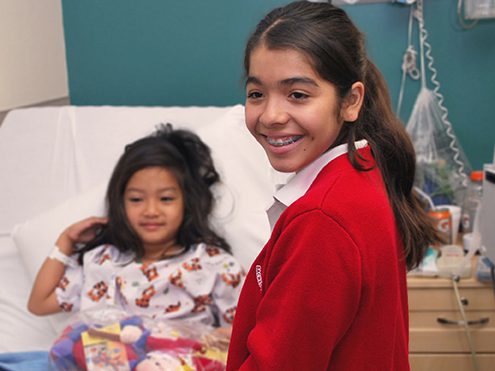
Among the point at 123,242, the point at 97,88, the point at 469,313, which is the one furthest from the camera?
the point at 97,88

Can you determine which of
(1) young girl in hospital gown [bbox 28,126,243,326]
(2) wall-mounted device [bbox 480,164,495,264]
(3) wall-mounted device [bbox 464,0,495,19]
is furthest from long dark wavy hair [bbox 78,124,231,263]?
(3) wall-mounted device [bbox 464,0,495,19]

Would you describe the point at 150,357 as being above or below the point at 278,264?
below

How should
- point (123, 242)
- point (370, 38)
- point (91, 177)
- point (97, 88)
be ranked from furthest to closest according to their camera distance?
point (97, 88) < point (370, 38) < point (91, 177) < point (123, 242)

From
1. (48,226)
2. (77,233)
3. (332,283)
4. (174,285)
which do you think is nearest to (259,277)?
(332,283)

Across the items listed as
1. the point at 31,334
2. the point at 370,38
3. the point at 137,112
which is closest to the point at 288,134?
the point at 31,334

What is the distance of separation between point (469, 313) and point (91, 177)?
3.86 ft

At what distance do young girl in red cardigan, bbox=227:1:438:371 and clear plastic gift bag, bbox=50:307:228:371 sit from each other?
0.49m

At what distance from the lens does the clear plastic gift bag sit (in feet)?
4.64

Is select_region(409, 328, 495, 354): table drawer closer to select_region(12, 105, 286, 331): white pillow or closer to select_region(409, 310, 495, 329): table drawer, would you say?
select_region(409, 310, 495, 329): table drawer

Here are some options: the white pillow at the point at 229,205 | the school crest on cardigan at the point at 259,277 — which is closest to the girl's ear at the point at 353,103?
the school crest on cardigan at the point at 259,277

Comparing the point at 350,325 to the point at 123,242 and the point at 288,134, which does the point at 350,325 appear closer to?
the point at 288,134

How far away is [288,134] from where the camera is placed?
2.89 ft

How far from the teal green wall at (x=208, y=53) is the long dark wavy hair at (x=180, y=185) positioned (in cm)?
68

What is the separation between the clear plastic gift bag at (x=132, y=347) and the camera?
1.41 meters
